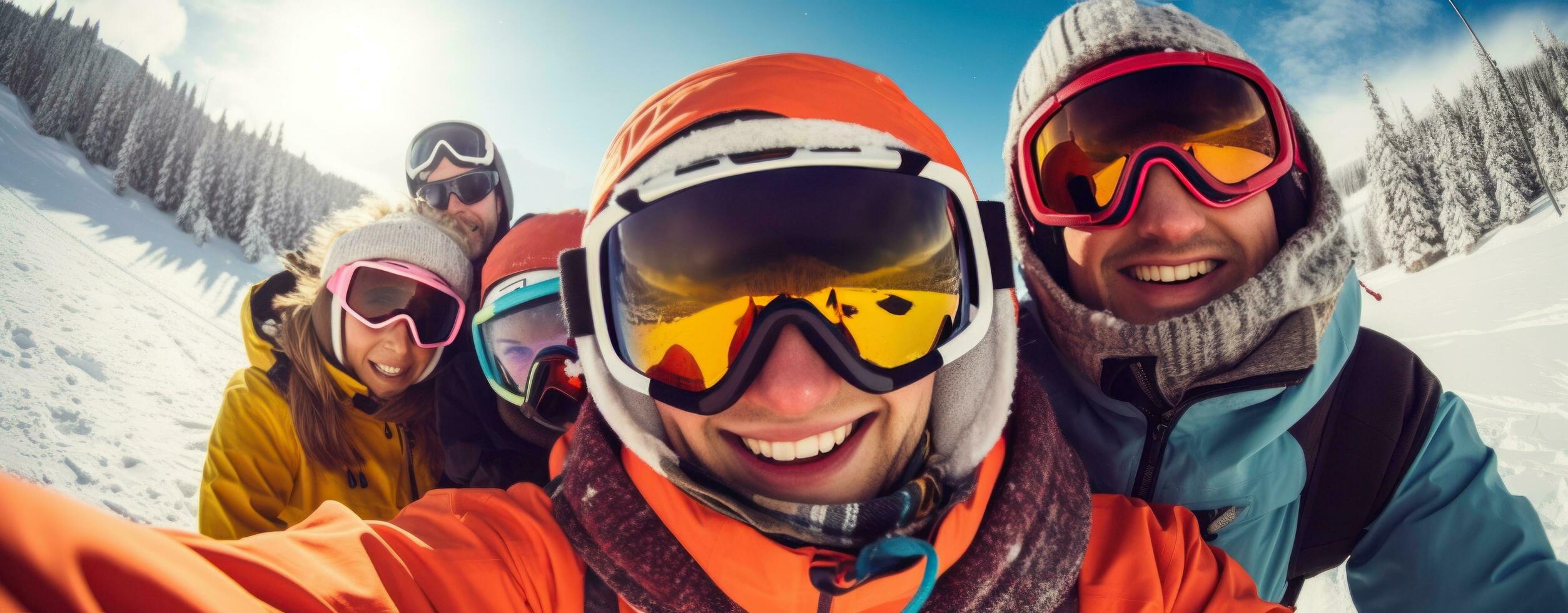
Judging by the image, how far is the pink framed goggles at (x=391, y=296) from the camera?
8.43 feet

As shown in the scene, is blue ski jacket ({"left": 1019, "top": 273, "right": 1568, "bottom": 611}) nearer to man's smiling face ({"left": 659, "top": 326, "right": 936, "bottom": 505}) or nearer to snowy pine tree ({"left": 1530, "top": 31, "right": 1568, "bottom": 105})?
man's smiling face ({"left": 659, "top": 326, "right": 936, "bottom": 505})

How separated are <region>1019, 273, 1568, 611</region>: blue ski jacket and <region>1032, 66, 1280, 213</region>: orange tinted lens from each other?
0.54 metres

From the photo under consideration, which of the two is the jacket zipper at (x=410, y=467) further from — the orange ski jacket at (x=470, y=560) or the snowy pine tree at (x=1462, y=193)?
the snowy pine tree at (x=1462, y=193)

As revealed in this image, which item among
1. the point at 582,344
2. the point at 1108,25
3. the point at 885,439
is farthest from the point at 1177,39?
the point at 582,344

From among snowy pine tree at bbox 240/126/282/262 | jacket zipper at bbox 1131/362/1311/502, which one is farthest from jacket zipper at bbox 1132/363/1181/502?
snowy pine tree at bbox 240/126/282/262

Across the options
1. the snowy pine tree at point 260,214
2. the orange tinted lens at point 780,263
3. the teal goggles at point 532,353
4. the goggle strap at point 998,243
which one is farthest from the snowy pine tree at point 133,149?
the goggle strap at point 998,243

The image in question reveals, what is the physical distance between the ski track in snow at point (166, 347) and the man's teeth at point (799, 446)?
1.02m

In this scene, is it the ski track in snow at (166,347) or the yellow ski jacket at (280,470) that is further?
the ski track in snow at (166,347)

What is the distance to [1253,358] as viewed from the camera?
1.54m

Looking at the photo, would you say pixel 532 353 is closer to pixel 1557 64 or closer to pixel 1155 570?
pixel 1155 570

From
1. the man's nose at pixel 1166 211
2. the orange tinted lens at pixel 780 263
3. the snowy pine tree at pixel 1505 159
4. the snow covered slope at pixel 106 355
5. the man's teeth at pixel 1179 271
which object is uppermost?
the snowy pine tree at pixel 1505 159

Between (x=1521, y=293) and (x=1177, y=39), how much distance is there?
1981 cm

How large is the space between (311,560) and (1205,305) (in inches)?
81.6

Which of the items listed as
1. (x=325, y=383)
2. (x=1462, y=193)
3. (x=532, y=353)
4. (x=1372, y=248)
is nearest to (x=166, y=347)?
(x=325, y=383)
